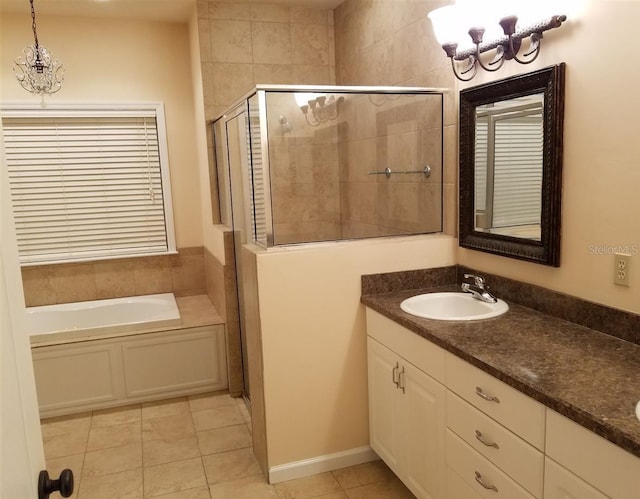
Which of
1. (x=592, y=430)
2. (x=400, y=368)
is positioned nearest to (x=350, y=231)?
(x=400, y=368)

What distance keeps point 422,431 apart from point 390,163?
1.63 meters

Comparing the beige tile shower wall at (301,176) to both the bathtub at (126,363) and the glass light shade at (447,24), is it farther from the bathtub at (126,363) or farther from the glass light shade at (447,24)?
the bathtub at (126,363)

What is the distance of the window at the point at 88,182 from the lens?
3979 millimetres

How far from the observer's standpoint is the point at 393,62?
304 cm

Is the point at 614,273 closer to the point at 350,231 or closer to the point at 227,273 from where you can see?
the point at 350,231

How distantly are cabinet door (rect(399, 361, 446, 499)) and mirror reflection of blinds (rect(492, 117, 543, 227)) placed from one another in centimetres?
81

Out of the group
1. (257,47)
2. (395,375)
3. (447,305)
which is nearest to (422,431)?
(395,375)

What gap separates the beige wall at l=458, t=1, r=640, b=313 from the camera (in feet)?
5.64

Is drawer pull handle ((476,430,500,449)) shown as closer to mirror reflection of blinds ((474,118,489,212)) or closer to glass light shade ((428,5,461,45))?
mirror reflection of blinds ((474,118,489,212))

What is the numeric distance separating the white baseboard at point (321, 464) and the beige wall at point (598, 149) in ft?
4.34

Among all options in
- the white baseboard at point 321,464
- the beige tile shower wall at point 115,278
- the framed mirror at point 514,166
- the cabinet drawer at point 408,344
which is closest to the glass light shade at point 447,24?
the framed mirror at point 514,166

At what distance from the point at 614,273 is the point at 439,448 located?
36.2 inches

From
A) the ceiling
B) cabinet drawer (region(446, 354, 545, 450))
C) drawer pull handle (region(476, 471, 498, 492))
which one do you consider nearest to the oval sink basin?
cabinet drawer (region(446, 354, 545, 450))

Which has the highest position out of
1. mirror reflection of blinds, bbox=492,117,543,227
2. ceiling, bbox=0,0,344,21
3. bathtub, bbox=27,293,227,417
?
ceiling, bbox=0,0,344,21
